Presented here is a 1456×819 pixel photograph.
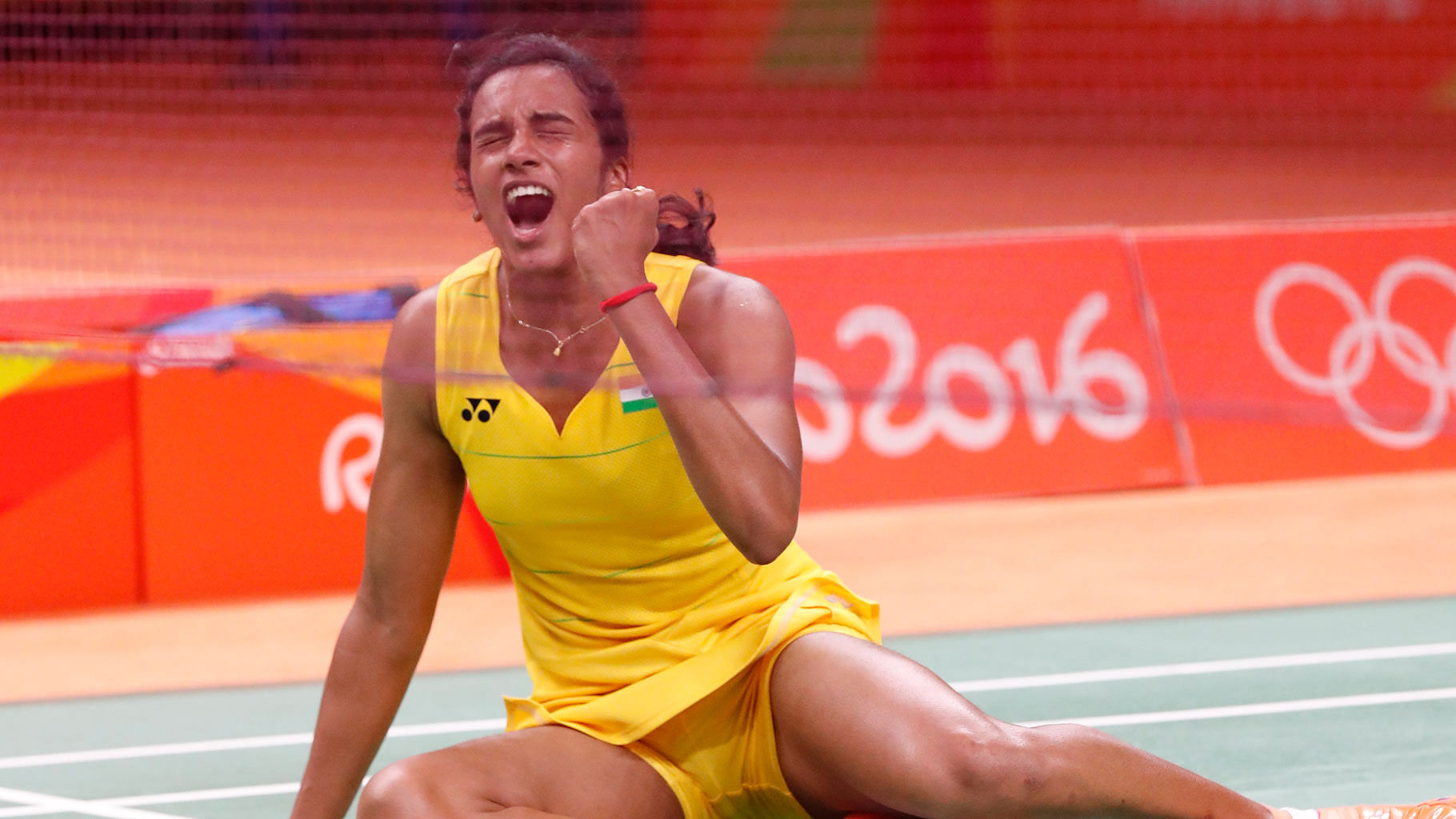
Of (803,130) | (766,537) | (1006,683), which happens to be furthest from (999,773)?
(803,130)

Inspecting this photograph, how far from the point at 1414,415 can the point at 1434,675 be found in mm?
2445

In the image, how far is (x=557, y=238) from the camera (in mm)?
2939

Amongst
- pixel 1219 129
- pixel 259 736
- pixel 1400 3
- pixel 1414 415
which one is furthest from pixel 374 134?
pixel 259 736

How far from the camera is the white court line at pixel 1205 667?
15.1 feet

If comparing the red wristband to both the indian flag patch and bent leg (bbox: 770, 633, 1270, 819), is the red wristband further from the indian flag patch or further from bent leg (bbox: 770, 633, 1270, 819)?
bent leg (bbox: 770, 633, 1270, 819)

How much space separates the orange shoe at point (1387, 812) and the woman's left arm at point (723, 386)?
Result: 95 centimetres

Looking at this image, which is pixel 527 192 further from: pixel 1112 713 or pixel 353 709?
pixel 1112 713

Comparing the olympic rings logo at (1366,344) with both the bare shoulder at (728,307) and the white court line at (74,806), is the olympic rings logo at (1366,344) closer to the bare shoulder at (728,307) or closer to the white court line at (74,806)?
the bare shoulder at (728,307)

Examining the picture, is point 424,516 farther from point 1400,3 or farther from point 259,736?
point 1400,3

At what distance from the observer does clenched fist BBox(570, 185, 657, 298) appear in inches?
108

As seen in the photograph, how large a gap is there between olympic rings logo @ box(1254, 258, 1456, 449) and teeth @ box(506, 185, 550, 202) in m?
4.51

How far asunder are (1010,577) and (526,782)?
3144 mm

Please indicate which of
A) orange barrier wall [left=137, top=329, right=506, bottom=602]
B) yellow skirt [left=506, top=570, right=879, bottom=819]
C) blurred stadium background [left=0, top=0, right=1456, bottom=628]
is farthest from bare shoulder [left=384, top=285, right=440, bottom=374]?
blurred stadium background [left=0, top=0, right=1456, bottom=628]

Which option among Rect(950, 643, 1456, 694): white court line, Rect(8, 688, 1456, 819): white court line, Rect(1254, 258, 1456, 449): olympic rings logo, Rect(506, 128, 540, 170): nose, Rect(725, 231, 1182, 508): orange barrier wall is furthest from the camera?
Rect(1254, 258, 1456, 449): olympic rings logo
